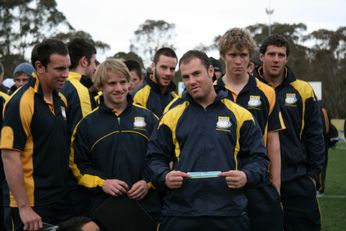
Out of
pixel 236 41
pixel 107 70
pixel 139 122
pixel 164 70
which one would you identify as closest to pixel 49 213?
pixel 139 122

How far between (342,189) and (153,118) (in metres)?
9.89

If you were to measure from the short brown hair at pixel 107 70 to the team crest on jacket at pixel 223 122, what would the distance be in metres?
1.10

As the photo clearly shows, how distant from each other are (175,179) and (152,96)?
2713mm

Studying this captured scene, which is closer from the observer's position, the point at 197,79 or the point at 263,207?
the point at 197,79

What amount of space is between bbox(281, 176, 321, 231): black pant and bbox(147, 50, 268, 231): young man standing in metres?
1.43

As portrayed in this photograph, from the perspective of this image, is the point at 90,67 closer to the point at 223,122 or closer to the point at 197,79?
the point at 197,79

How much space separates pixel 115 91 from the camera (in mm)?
4773

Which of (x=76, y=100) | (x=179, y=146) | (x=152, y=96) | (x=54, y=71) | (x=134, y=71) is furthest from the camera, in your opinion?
(x=134, y=71)

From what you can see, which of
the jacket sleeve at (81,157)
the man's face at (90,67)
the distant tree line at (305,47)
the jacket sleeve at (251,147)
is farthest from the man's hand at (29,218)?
the distant tree line at (305,47)

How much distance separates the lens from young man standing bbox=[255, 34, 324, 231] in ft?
17.8

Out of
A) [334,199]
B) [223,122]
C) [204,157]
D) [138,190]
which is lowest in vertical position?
[334,199]

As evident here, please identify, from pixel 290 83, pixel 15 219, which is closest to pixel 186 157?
pixel 15 219

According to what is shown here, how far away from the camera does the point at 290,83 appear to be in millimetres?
5539

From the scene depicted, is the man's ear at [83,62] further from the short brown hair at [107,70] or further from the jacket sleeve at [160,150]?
the jacket sleeve at [160,150]
